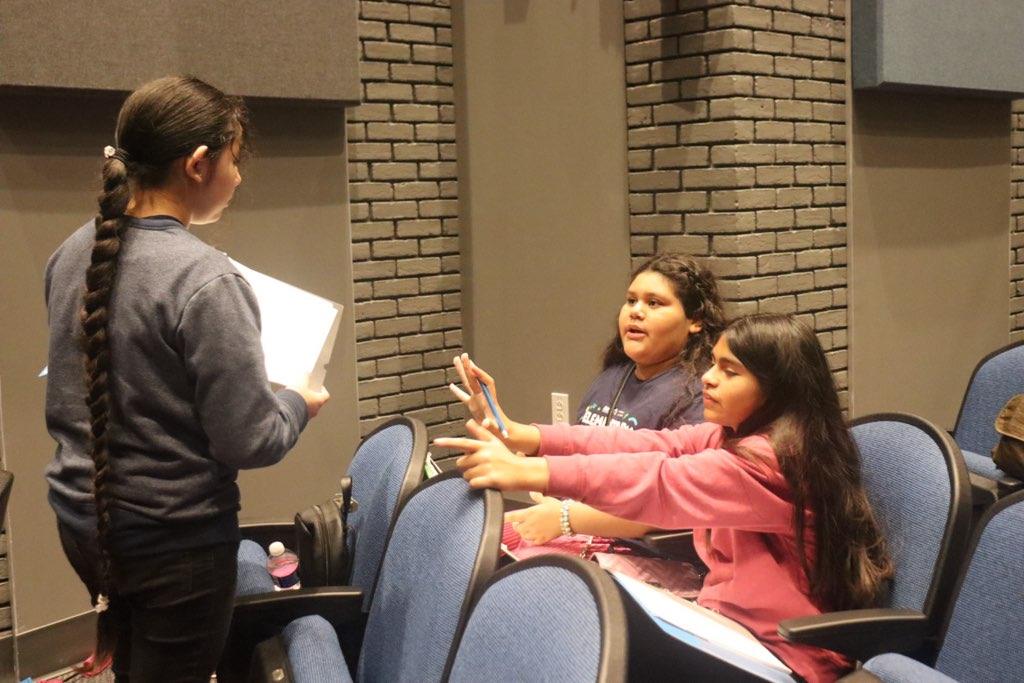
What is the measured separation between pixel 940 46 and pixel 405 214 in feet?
7.50

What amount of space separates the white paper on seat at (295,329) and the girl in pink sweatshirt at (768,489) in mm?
357

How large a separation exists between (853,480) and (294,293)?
1.19 m

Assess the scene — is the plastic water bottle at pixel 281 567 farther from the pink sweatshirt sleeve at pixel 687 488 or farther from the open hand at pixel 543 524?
the pink sweatshirt sleeve at pixel 687 488

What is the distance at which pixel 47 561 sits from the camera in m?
3.49

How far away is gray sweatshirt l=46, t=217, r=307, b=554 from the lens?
1.75 meters

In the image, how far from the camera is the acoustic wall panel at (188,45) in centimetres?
326

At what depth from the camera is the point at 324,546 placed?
214 centimetres

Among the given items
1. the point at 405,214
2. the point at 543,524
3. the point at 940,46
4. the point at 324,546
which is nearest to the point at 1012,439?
the point at 543,524

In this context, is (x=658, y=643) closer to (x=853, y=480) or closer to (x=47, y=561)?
(x=853, y=480)

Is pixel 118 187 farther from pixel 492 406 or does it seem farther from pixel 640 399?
pixel 640 399

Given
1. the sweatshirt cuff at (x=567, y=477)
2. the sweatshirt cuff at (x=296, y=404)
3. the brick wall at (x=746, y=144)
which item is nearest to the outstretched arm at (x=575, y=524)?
the sweatshirt cuff at (x=567, y=477)

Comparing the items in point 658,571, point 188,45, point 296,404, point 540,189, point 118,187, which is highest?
point 188,45

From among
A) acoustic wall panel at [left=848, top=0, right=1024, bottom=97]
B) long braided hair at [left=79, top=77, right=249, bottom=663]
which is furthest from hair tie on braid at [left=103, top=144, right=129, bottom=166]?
acoustic wall panel at [left=848, top=0, right=1024, bottom=97]

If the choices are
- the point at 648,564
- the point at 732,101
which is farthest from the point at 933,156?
the point at 648,564
